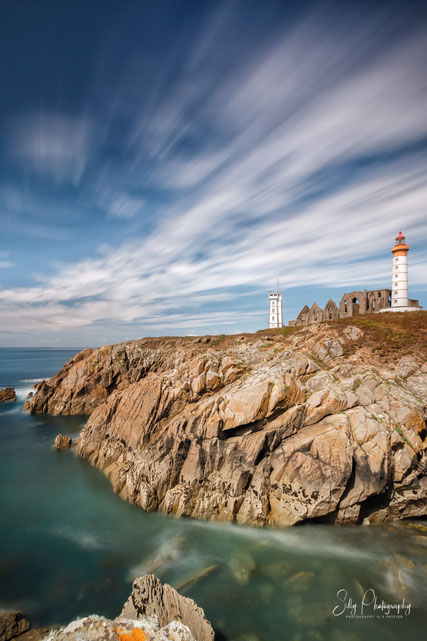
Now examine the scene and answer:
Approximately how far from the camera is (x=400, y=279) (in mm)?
48156

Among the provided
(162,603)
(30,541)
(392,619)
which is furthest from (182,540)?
(392,619)

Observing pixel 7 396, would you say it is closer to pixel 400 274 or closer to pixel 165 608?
pixel 165 608

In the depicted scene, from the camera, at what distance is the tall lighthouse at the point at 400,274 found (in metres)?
48.0

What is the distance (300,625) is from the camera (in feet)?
42.6

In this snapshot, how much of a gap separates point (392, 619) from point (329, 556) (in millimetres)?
3864

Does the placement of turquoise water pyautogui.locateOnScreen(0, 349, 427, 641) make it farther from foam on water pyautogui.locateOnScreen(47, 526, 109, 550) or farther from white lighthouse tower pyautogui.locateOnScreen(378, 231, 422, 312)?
white lighthouse tower pyautogui.locateOnScreen(378, 231, 422, 312)

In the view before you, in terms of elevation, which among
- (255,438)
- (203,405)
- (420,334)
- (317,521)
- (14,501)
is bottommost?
(14,501)

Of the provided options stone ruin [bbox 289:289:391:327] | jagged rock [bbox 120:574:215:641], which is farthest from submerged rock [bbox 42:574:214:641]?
stone ruin [bbox 289:289:391:327]

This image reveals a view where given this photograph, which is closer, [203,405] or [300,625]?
[300,625]

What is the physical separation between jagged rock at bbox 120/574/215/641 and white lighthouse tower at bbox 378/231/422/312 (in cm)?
4972

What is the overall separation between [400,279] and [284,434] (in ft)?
135

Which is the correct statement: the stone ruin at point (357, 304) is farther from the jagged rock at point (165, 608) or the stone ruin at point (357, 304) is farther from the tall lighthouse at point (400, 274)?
the jagged rock at point (165, 608)

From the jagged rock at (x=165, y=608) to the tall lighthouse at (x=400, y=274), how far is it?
171ft

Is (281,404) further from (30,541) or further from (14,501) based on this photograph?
(14,501)
